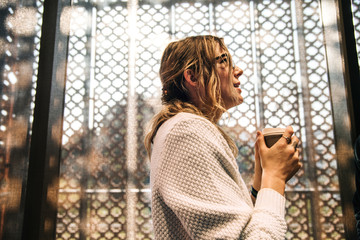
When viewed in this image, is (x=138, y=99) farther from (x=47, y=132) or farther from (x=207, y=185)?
(x=207, y=185)

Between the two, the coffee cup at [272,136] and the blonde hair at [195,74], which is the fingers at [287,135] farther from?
the blonde hair at [195,74]

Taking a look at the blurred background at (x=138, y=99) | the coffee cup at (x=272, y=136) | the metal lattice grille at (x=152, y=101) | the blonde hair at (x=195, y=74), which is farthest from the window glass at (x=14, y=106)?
the coffee cup at (x=272, y=136)

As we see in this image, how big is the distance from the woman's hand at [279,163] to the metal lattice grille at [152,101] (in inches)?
38.6

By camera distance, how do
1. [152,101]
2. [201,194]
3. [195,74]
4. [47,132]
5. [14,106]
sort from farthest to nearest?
1. [152,101]
2. [47,132]
3. [14,106]
4. [195,74]
5. [201,194]

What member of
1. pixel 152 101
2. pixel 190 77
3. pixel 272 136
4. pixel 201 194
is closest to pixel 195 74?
pixel 190 77

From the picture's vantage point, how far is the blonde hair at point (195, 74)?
2.49 feet

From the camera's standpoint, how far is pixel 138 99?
1770 millimetres

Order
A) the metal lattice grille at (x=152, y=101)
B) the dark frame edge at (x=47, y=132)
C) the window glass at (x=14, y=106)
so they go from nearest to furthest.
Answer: the window glass at (x=14, y=106)
the dark frame edge at (x=47, y=132)
the metal lattice grille at (x=152, y=101)

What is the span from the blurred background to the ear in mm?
994

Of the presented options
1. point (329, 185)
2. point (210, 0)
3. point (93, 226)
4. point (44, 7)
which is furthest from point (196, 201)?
point (210, 0)

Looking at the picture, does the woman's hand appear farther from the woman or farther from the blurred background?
the blurred background

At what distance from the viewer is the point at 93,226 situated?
163 centimetres

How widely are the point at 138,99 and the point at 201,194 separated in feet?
4.33

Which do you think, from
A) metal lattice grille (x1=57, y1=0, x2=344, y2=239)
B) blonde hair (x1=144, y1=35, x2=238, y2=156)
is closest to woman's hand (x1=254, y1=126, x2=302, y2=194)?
blonde hair (x1=144, y1=35, x2=238, y2=156)
